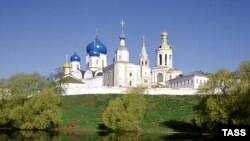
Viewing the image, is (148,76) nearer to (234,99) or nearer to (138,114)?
(138,114)

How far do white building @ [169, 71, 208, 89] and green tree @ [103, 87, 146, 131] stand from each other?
3797 centimetres

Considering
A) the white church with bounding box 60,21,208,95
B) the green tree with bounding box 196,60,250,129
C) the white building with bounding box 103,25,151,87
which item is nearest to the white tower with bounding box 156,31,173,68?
the white church with bounding box 60,21,208,95

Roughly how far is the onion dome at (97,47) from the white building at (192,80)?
74.6ft

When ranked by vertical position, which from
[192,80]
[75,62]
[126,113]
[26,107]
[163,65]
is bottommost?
[126,113]

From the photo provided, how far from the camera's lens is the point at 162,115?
2367 inches

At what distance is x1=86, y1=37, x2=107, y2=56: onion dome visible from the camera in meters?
112

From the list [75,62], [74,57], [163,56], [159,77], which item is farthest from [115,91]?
[74,57]

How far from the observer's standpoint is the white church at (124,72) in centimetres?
9369

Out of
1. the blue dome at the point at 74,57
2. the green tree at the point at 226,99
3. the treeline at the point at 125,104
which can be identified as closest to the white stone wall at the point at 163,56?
the blue dome at the point at 74,57

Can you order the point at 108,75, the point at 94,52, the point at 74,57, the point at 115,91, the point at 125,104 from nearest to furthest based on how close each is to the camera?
the point at 125,104 → the point at 115,91 → the point at 108,75 → the point at 94,52 → the point at 74,57

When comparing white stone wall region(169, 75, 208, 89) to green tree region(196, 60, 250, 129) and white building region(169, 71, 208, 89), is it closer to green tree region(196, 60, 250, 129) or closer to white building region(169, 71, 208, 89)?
white building region(169, 71, 208, 89)

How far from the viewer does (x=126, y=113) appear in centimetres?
5194

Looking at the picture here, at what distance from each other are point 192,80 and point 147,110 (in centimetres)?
3331

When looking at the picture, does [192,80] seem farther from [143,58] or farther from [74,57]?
[74,57]
